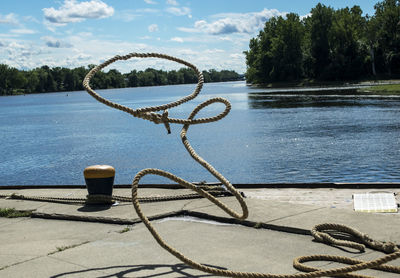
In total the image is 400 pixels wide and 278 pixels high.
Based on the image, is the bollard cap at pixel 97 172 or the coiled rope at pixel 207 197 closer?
the coiled rope at pixel 207 197

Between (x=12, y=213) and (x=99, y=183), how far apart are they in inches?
61.0

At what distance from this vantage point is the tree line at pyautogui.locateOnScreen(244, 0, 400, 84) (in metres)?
94.2

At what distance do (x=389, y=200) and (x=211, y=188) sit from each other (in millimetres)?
2878

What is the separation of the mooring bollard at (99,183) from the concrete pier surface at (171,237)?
18cm

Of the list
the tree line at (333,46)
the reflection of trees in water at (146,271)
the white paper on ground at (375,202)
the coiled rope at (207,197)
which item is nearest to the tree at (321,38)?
the tree line at (333,46)

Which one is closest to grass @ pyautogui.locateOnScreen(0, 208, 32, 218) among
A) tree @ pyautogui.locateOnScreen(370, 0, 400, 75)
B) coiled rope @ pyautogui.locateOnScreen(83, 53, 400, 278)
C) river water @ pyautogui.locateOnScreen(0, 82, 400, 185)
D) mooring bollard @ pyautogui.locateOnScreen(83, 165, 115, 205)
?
mooring bollard @ pyautogui.locateOnScreen(83, 165, 115, 205)

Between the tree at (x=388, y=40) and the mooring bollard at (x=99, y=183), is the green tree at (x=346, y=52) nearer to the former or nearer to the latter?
the tree at (x=388, y=40)

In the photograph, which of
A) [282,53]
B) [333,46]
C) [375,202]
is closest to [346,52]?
[333,46]

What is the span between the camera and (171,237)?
6.98 meters

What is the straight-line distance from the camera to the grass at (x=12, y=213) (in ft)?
29.8

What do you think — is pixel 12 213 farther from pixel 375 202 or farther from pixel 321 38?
pixel 321 38

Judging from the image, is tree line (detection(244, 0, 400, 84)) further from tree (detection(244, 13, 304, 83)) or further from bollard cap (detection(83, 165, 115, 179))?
bollard cap (detection(83, 165, 115, 179))

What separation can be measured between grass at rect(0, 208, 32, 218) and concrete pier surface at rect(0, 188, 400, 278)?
13 centimetres


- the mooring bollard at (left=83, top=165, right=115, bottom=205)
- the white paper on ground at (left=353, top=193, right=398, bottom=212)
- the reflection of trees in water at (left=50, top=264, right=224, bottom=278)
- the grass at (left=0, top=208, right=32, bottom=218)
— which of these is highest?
the mooring bollard at (left=83, top=165, right=115, bottom=205)
